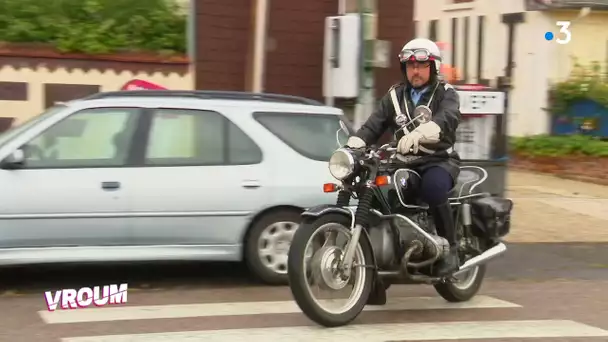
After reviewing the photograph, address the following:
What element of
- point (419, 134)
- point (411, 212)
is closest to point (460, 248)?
point (411, 212)

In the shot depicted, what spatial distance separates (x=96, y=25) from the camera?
40.7 feet

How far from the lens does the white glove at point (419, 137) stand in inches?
234

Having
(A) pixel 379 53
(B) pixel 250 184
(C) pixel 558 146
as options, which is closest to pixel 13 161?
(B) pixel 250 184

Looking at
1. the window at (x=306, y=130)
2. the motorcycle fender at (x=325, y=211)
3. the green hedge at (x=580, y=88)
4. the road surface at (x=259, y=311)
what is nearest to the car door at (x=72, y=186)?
the road surface at (x=259, y=311)

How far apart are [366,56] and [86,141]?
13.8ft

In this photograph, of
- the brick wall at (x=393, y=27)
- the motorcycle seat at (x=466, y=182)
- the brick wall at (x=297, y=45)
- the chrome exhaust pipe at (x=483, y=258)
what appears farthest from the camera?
the brick wall at (x=393, y=27)

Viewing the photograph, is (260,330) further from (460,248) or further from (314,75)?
(314,75)

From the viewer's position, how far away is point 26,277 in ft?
25.6

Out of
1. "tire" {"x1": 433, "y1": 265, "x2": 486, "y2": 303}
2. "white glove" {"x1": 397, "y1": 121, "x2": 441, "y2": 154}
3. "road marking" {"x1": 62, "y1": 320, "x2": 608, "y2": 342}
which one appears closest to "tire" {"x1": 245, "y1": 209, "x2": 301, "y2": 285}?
"tire" {"x1": 433, "y1": 265, "x2": 486, "y2": 303}

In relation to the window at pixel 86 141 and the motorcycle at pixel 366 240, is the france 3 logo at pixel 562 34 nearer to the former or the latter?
the motorcycle at pixel 366 240

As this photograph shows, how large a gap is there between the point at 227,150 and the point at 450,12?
47.4ft

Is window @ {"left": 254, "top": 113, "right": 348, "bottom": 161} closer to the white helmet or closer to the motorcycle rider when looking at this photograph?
the motorcycle rider

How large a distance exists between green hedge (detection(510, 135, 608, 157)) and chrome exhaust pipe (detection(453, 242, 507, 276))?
32.5 ft

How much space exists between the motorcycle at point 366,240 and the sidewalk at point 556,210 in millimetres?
4120
